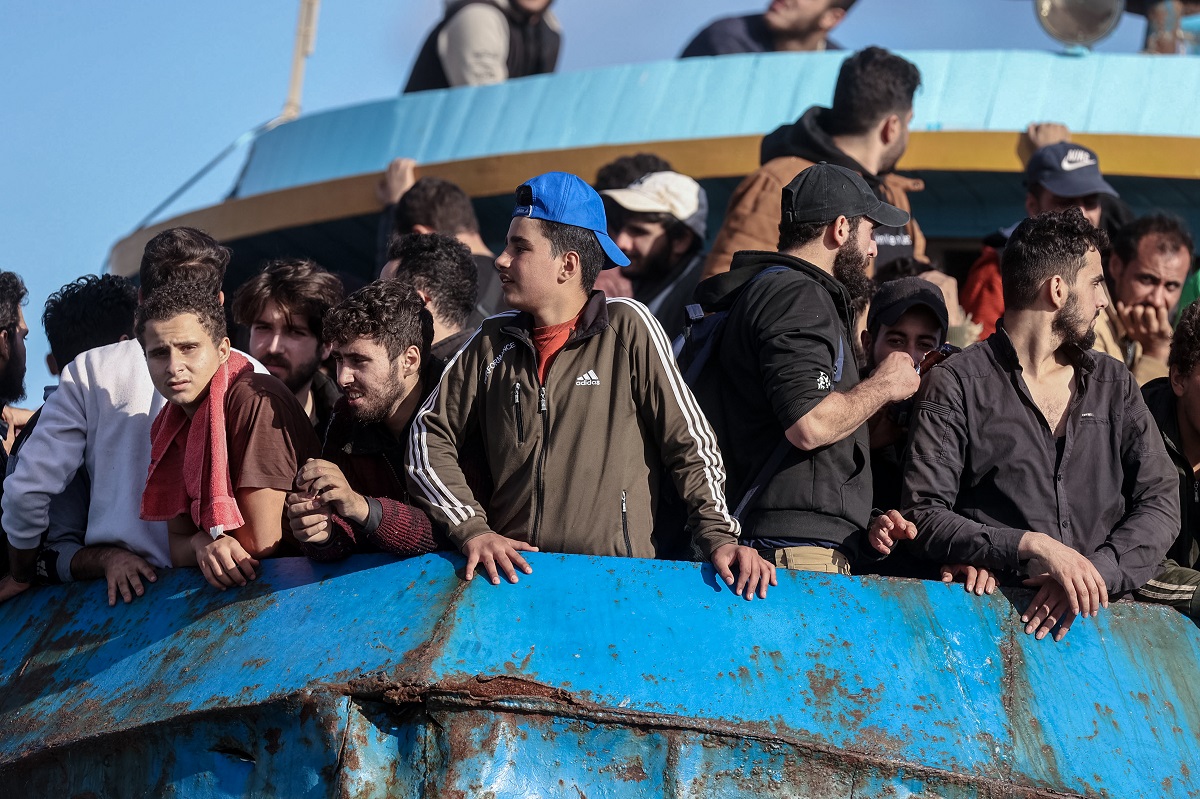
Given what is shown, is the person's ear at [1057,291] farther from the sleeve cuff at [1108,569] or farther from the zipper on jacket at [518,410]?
the zipper on jacket at [518,410]

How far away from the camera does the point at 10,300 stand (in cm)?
556

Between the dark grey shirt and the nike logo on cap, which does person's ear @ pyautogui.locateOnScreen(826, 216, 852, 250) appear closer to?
the dark grey shirt

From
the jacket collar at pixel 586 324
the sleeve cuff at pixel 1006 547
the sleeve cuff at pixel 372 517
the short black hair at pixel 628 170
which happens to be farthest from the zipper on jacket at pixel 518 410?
the short black hair at pixel 628 170

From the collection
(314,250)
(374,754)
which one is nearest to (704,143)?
(314,250)

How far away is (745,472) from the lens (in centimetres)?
410

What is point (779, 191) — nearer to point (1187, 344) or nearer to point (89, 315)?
point (1187, 344)

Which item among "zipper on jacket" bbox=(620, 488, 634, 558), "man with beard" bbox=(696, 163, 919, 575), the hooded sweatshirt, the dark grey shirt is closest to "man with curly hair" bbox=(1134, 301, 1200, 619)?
the dark grey shirt

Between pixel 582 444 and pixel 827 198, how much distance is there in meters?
1.10

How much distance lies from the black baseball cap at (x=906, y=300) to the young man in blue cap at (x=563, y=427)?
1207 mm

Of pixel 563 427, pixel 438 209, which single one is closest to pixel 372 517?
pixel 563 427

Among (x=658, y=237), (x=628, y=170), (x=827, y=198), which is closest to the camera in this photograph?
(x=827, y=198)

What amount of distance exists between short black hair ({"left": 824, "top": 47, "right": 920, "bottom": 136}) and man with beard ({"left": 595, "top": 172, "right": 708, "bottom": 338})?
752 mm

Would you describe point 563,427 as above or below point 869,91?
below

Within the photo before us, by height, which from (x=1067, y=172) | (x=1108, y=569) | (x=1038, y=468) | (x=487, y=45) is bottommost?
(x=1108, y=569)
